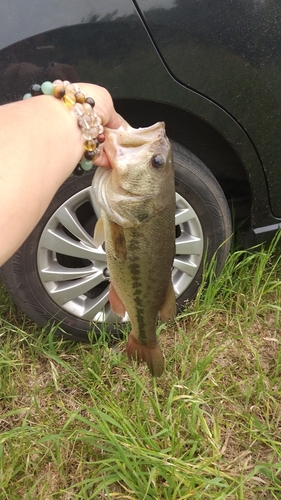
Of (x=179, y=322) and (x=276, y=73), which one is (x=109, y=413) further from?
(x=276, y=73)

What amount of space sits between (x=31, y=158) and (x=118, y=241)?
18.0 inches

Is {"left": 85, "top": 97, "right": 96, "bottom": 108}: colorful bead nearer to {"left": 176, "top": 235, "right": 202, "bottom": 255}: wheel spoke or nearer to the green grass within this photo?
{"left": 176, "top": 235, "right": 202, "bottom": 255}: wheel spoke

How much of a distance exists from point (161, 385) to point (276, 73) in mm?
1580

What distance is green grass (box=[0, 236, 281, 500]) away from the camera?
1.67m

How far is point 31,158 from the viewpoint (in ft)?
3.66

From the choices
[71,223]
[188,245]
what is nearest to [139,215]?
[71,223]

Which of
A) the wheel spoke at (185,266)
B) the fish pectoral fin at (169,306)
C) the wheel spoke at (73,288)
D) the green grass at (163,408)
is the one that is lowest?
the green grass at (163,408)

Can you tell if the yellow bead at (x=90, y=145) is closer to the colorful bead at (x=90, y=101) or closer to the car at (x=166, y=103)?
the colorful bead at (x=90, y=101)

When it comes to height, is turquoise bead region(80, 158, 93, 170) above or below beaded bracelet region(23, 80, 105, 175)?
below

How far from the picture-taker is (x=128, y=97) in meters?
1.85

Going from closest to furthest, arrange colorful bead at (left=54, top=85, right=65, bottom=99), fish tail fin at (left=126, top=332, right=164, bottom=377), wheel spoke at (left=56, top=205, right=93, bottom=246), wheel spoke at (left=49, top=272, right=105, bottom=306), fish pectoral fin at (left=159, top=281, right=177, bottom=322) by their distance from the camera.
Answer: colorful bead at (left=54, top=85, right=65, bottom=99) → fish pectoral fin at (left=159, top=281, right=177, bottom=322) → fish tail fin at (left=126, top=332, right=164, bottom=377) → wheel spoke at (left=56, top=205, right=93, bottom=246) → wheel spoke at (left=49, top=272, right=105, bottom=306)

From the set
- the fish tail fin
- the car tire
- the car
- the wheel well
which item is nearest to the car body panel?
the car

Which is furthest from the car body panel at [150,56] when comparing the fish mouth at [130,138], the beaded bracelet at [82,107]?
the fish mouth at [130,138]

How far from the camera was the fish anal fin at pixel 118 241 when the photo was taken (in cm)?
143
